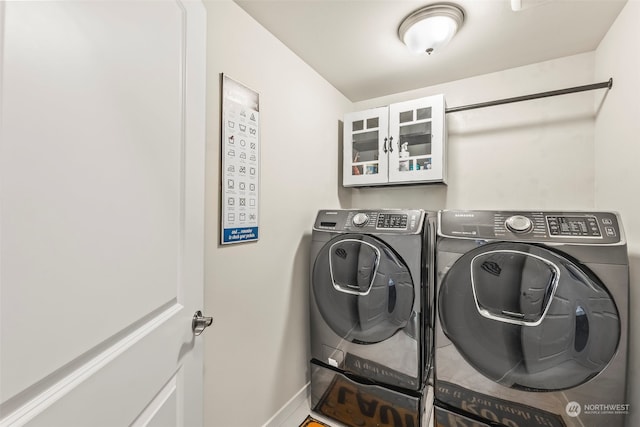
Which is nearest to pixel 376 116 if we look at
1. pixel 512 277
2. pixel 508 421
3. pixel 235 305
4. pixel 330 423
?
pixel 512 277

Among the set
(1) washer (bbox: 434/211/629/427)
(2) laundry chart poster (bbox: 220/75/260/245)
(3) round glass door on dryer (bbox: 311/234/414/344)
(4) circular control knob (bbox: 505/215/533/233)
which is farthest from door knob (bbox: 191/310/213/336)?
(4) circular control knob (bbox: 505/215/533/233)

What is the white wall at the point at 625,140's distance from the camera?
1.21 metres

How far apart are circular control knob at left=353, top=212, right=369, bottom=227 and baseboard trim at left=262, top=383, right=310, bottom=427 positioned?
4.12 ft

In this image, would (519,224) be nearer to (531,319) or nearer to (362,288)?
(531,319)

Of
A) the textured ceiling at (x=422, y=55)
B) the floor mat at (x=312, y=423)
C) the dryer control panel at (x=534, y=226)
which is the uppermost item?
the textured ceiling at (x=422, y=55)

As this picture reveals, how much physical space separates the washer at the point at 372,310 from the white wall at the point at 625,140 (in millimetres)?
874

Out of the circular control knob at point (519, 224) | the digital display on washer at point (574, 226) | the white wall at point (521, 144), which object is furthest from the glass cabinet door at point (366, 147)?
the digital display on washer at point (574, 226)

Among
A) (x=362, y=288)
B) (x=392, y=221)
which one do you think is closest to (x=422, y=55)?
(x=392, y=221)

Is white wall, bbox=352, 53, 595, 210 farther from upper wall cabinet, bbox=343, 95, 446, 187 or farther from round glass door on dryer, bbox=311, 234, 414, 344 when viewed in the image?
round glass door on dryer, bbox=311, 234, 414, 344

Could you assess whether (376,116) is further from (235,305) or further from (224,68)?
(235,305)

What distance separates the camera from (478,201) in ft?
6.94

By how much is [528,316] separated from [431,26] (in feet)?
4.99

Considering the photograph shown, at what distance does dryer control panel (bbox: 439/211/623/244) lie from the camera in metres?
1.16

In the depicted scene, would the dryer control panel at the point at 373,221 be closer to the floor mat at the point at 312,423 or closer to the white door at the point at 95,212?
the white door at the point at 95,212
